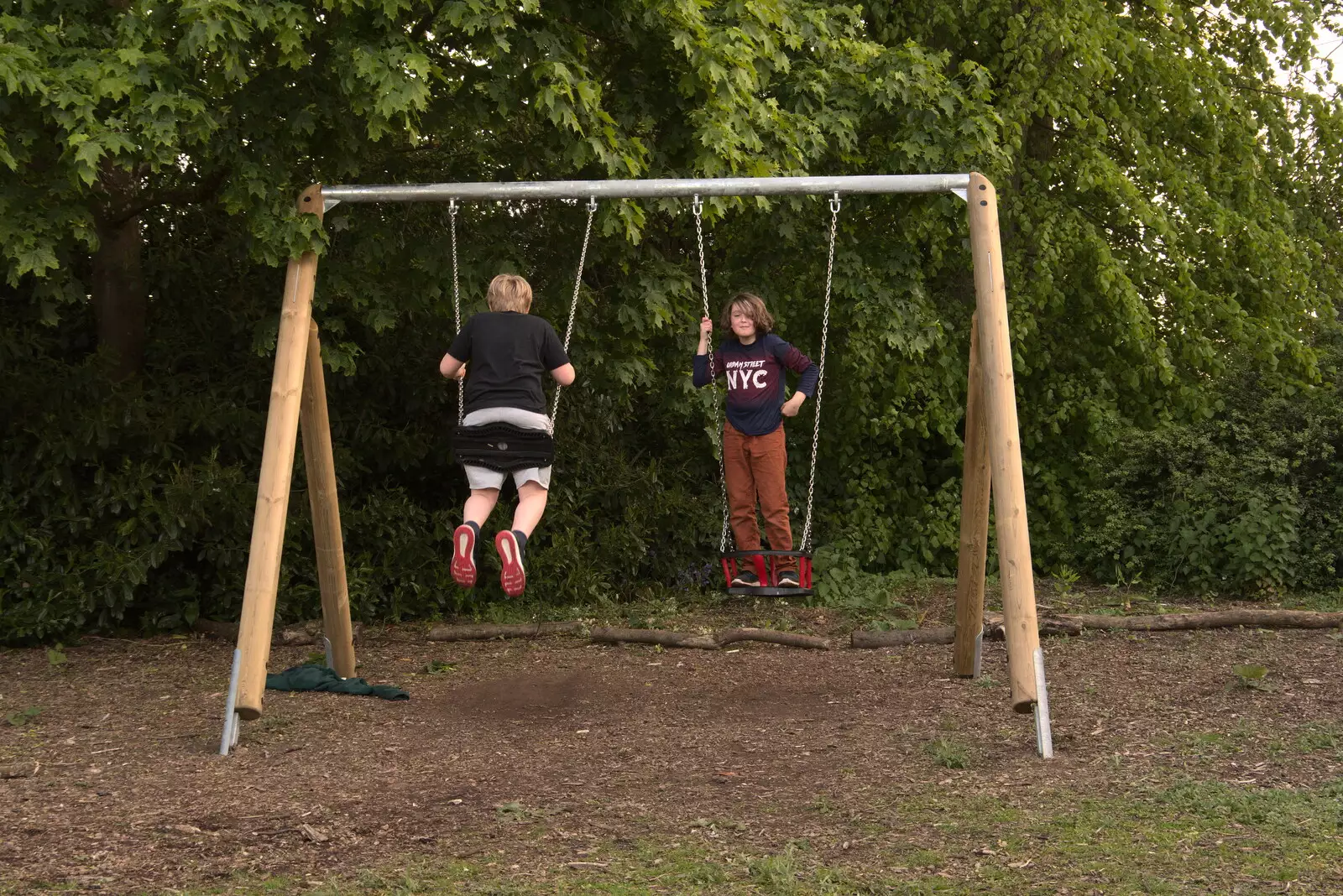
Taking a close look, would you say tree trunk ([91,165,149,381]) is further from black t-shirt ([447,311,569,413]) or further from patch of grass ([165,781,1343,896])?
patch of grass ([165,781,1343,896])

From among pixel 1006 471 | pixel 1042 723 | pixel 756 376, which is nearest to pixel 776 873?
pixel 1042 723

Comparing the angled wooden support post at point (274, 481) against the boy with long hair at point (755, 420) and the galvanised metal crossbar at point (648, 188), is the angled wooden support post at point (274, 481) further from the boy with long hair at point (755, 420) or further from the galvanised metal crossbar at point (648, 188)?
the boy with long hair at point (755, 420)

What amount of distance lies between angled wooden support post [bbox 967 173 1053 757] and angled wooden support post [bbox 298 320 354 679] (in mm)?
3140

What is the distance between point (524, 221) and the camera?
9391 mm

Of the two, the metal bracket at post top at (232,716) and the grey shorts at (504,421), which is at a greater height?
the grey shorts at (504,421)

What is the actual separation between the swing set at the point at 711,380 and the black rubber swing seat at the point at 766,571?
1cm

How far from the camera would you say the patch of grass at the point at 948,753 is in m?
5.68

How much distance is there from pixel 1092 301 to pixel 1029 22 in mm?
2481

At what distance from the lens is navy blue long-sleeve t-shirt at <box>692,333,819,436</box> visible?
7.74 meters

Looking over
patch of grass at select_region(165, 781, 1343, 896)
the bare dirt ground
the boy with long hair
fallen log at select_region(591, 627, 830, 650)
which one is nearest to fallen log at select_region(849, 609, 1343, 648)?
the bare dirt ground

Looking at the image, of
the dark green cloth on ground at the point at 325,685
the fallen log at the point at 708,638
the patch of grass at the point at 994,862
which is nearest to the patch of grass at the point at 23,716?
the dark green cloth on ground at the point at 325,685

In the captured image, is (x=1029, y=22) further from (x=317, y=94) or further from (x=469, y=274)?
(x=317, y=94)

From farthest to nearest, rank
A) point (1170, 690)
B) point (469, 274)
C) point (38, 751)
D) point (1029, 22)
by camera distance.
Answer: point (1029, 22)
point (469, 274)
point (1170, 690)
point (38, 751)

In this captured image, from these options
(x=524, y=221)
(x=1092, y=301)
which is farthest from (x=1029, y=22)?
(x=524, y=221)
